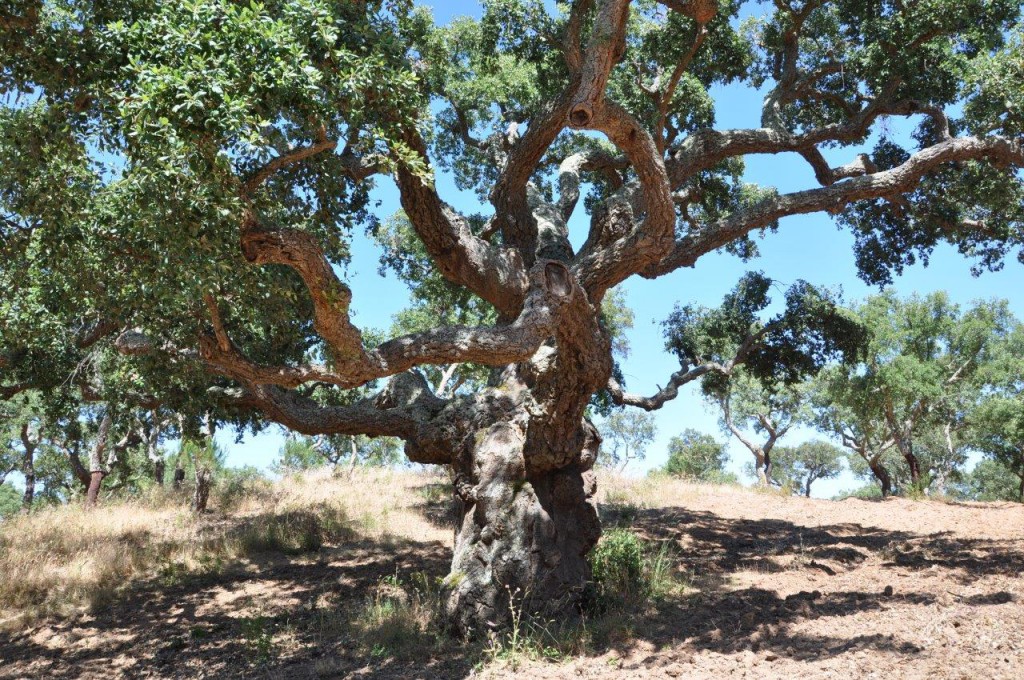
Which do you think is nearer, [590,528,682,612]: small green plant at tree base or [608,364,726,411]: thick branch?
[590,528,682,612]: small green plant at tree base

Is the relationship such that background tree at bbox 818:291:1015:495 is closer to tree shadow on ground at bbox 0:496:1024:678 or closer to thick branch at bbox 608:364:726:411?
thick branch at bbox 608:364:726:411

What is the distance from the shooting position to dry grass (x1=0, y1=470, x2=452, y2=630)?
8.80 meters

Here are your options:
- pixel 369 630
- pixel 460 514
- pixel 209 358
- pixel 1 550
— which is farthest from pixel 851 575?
pixel 1 550

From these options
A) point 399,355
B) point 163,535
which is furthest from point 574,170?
point 163,535

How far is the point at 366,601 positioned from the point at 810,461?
47566mm

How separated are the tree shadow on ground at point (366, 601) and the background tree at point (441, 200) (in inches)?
42.6

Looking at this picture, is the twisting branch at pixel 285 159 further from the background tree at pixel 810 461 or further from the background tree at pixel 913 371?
the background tree at pixel 810 461

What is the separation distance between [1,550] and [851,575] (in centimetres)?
1095

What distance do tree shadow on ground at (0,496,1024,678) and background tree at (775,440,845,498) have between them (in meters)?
41.8

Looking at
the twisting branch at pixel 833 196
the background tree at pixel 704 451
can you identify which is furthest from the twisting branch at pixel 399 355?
the background tree at pixel 704 451

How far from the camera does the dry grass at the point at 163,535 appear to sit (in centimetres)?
880

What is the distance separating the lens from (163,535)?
11305mm

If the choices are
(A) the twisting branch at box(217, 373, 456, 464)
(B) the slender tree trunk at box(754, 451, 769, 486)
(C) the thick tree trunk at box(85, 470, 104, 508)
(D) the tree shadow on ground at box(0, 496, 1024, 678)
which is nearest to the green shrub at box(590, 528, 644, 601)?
(D) the tree shadow on ground at box(0, 496, 1024, 678)

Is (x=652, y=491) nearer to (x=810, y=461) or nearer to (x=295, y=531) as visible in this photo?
(x=295, y=531)
